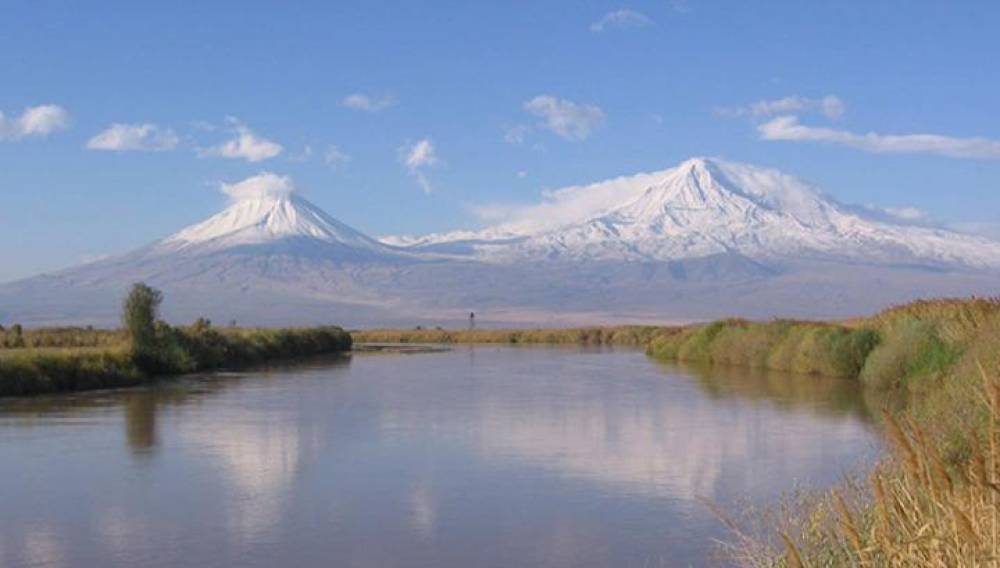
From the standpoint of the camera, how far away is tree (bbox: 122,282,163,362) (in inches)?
1235

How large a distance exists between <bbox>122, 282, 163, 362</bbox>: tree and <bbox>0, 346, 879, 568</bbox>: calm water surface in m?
5.05

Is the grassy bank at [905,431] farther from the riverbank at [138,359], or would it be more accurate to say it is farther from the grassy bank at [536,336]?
the grassy bank at [536,336]

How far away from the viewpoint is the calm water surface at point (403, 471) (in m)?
10.2

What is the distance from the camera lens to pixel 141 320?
31.7 metres

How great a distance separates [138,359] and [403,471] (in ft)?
60.5

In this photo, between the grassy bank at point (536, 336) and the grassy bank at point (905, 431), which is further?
the grassy bank at point (536, 336)

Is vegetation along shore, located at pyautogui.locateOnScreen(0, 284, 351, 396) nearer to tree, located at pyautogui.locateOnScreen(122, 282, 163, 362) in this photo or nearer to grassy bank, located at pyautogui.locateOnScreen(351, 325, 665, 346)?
tree, located at pyautogui.locateOnScreen(122, 282, 163, 362)

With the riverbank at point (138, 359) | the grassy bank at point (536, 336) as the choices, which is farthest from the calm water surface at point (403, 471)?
the grassy bank at point (536, 336)

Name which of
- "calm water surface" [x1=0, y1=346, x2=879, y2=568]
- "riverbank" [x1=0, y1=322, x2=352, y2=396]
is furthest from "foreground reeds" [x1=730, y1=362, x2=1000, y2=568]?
"riverbank" [x1=0, y1=322, x2=352, y2=396]

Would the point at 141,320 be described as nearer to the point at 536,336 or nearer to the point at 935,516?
the point at 935,516

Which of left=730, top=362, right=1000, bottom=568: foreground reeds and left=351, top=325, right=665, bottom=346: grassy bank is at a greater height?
left=351, top=325, right=665, bottom=346: grassy bank

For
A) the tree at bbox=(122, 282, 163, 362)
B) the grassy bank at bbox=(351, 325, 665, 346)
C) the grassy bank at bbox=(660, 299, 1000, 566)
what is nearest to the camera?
the grassy bank at bbox=(660, 299, 1000, 566)

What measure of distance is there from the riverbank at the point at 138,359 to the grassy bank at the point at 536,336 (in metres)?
19.2

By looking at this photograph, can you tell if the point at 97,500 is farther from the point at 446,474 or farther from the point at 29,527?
the point at 446,474
